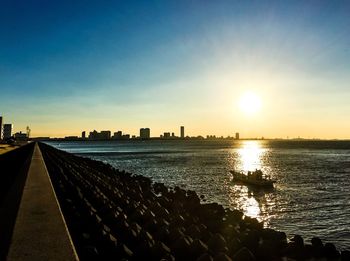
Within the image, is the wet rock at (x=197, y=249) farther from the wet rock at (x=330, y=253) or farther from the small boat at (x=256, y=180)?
the small boat at (x=256, y=180)

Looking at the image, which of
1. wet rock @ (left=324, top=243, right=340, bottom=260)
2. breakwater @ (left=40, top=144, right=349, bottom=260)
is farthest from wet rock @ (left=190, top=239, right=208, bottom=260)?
wet rock @ (left=324, top=243, right=340, bottom=260)

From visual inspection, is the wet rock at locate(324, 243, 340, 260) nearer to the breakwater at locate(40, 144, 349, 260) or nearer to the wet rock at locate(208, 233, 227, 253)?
the breakwater at locate(40, 144, 349, 260)

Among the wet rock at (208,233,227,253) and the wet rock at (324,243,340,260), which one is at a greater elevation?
the wet rock at (208,233,227,253)

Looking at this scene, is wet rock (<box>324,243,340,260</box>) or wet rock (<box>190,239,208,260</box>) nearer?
wet rock (<box>190,239,208,260</box>)

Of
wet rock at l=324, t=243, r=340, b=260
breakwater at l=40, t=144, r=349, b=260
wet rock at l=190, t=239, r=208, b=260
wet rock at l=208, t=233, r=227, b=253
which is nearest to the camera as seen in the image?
breakwater at l=40, t=144, r=349, b=260

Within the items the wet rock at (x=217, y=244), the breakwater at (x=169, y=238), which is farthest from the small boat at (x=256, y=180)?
the wet rock at (x=217, y=244)

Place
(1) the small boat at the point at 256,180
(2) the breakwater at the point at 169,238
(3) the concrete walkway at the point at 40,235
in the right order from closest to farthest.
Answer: (3) the concrete walkway at the point at 40,235, (2) the breakwater at the point at 169,238, (1) the small boat at the point at 256,180

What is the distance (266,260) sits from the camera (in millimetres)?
10398

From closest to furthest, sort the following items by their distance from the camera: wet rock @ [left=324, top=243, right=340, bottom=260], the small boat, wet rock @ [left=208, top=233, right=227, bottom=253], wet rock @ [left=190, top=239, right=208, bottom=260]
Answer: wet rock @ [left=190, top=239, right=208, bottom=260] → wet rock @ [left=208, top=233, right=227, bottom=253] → wet rock @ [left=324, top=243, right=340, bottom=260] → the small boat

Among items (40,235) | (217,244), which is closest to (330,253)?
(217,244)

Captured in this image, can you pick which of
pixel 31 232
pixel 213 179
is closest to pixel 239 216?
pixel 31 232

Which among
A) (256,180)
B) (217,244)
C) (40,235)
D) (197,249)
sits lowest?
(256,180)

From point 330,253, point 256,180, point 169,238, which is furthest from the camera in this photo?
point 256,180

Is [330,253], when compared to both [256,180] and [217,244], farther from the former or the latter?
[256,180]
